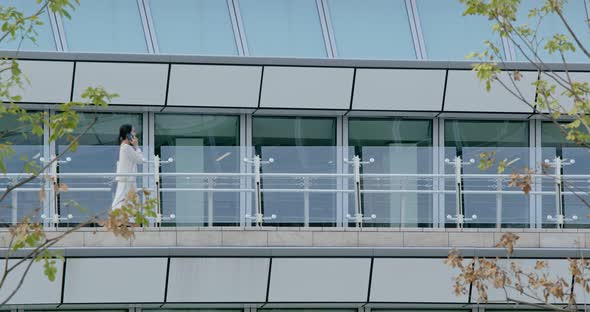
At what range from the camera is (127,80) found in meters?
23.4

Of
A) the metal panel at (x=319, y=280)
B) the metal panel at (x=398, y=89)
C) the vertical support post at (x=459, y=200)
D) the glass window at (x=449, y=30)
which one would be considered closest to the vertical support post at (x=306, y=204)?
the metal panel at (x=319, y=280)

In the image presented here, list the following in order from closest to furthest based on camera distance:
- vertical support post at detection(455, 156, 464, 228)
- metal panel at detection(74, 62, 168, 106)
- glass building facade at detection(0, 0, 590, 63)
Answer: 1. vertical support post at detection(455, 156, 464, 228)
2. metal panel at detection(74, 62, 168, 106)
3. glass building facade at detection(0, 0, 590, 63)

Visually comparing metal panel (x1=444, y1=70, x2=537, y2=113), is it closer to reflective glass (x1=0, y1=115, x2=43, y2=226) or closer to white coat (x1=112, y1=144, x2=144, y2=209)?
white coat (x1=112, y1=144, x2=144, y2=209)

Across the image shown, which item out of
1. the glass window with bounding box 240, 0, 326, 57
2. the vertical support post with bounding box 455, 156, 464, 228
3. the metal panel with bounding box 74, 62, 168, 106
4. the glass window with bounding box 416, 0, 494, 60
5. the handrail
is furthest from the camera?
the glass window with bounding box 416, 0, 494, 60

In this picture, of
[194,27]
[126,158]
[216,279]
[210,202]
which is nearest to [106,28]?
[194,27]

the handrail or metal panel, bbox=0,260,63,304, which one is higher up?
the handrail

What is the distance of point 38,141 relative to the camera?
23.5 m

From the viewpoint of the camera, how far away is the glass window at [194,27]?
2419 centimetres

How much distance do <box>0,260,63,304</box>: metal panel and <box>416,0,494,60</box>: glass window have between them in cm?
821

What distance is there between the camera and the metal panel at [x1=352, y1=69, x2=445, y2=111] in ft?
78.7

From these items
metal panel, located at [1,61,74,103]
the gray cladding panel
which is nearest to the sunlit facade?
metal panel, located at [1,61,74,103]

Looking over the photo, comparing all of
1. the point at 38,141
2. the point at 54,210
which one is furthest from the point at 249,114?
the point at 54,210

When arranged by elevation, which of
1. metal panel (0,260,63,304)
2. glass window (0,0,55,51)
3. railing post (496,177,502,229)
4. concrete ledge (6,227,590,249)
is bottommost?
metal panel (0,260,63,304)

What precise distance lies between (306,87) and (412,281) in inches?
185
